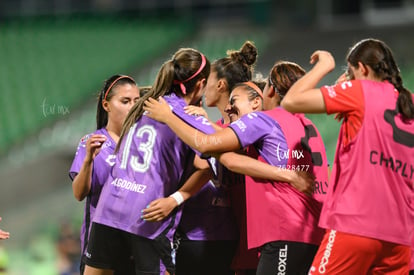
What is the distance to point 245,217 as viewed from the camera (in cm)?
476

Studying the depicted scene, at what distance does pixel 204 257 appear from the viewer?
4.75 meters

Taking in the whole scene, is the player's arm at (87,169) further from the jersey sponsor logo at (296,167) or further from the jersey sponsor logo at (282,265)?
the jersey sponsor logo at (282,265)

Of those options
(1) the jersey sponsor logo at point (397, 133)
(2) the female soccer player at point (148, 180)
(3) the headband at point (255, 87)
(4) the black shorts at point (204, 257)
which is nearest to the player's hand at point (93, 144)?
(2) the female soccer player at point (148, 180)

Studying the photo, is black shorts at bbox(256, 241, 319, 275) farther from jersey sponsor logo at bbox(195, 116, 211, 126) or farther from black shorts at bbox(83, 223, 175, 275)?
jersey sponsor logo at bbox(195, 116, 211, 126)

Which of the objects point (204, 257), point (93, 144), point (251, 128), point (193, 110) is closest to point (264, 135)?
point (251, 128)

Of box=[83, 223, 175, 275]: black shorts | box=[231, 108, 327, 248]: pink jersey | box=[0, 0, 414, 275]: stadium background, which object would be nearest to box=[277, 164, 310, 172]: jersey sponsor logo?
box=[231, 108, 327, 248]: pink jersey

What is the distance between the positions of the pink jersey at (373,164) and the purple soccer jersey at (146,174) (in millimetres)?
872

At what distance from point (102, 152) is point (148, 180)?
73cm

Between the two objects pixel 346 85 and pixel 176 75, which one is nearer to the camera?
pixel 346 85

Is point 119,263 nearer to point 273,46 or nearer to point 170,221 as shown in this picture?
point 170,221

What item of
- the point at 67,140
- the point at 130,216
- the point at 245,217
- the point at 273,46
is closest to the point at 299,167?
the point at 245,217

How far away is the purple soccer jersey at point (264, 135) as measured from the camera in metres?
4.25

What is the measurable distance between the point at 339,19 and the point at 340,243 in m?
14.8

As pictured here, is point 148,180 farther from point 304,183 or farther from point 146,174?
point 304,183
